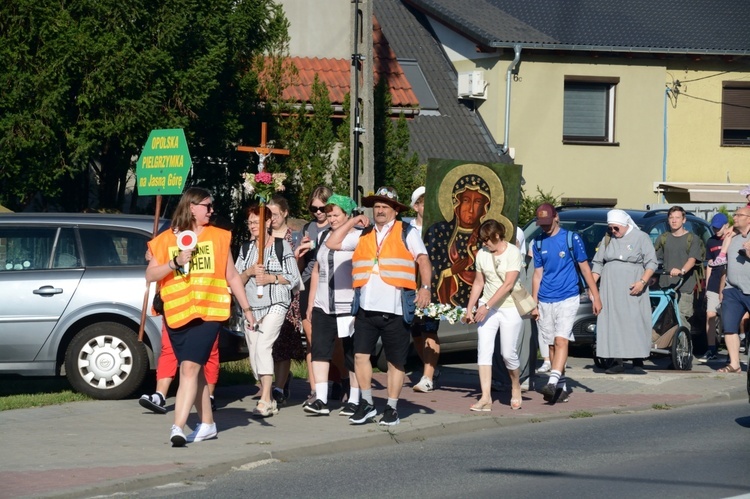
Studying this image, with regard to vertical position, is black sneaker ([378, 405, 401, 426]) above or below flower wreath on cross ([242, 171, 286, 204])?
below

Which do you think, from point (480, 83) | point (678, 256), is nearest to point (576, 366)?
point (678, 256)

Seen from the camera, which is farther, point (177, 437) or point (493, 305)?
point (493, 305)

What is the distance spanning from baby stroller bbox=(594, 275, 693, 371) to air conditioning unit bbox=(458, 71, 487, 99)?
52.1 ft

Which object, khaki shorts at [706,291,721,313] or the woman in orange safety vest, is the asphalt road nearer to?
the woman in orange safety vest

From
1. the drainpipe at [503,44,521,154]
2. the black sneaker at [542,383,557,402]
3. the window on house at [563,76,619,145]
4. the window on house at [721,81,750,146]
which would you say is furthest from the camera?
the window on house at [721,81,750,146]

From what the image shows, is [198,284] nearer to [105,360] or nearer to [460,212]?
[105,360]

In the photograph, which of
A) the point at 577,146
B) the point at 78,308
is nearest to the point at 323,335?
the point at 78,308

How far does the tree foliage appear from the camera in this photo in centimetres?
1697

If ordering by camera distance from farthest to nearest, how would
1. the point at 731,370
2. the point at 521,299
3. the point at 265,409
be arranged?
the point at 731,370 → the point at 521,299 → the point at 265,409

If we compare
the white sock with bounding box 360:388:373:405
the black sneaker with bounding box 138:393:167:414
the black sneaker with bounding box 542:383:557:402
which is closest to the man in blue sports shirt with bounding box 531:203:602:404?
the black sneaker with bounding box 542:383:557:402

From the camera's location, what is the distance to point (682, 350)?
15.9 metres

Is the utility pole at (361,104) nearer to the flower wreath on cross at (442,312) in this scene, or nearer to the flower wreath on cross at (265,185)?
the flower wreath on cross at (442,312)

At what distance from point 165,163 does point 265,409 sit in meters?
5.12

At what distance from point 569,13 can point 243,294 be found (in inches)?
960
